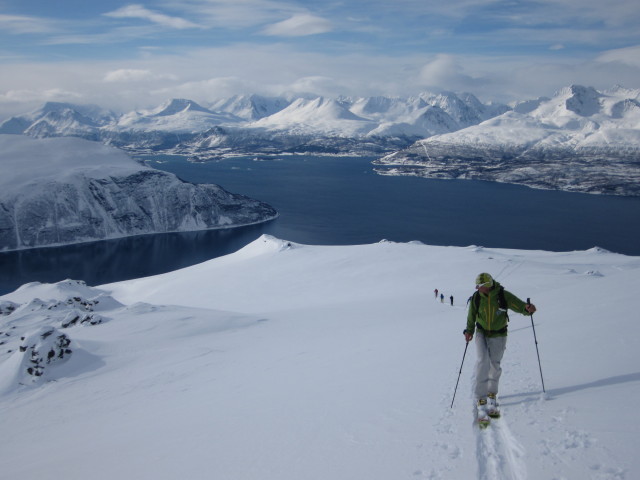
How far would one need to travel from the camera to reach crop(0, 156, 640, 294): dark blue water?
94938 mm

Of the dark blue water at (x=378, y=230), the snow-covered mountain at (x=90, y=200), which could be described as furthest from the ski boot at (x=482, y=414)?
the snow-covered mountain at (x=90, y=200)

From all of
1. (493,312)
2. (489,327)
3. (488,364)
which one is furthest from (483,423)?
(493,312)

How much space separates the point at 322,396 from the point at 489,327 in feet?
13.5

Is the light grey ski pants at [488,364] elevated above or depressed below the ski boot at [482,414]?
above

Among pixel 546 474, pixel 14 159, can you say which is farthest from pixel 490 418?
pixel 14 159

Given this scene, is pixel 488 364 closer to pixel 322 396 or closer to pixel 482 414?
pixel 482 414

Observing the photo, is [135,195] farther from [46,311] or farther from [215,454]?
[215,454]

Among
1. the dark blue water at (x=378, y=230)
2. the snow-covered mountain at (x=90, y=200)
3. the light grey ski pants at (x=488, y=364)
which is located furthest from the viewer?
the snow-covered mountain at (x=90, y=200)

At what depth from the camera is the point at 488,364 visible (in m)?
8.14

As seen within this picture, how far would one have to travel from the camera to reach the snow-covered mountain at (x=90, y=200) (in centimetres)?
11206

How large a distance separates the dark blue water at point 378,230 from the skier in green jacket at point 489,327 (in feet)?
295

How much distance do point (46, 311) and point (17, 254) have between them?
286 feet

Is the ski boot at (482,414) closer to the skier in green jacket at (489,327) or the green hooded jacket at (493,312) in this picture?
the skier in green jacket at (489,327)

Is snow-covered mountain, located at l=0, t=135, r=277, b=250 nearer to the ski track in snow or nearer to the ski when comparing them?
the ski
